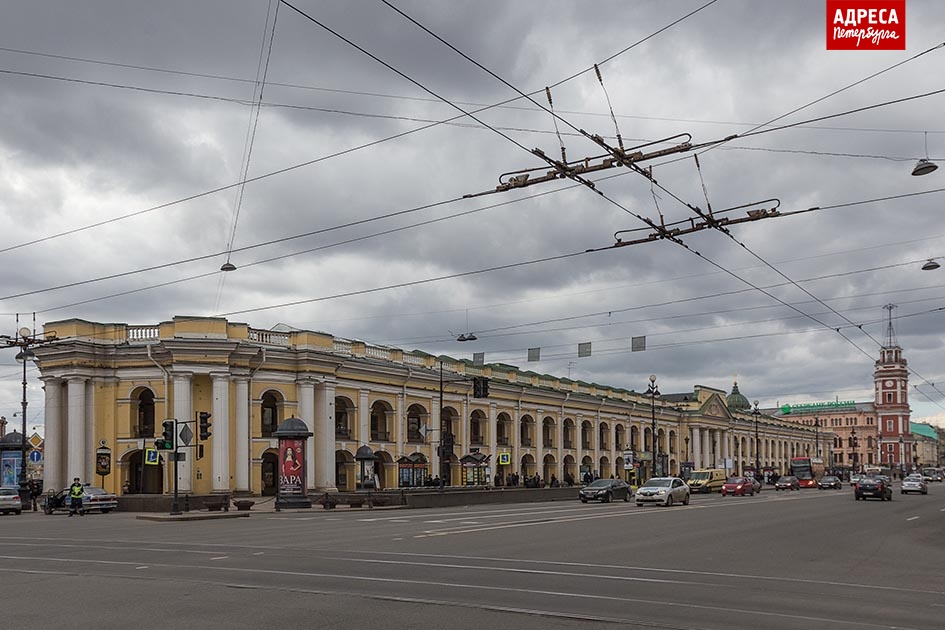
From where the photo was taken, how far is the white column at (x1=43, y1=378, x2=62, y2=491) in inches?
2285

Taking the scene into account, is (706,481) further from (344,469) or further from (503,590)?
(503,590)

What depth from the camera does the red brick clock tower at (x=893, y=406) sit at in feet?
605

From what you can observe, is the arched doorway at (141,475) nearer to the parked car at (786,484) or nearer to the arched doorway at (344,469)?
the arched doorway at (344,469)

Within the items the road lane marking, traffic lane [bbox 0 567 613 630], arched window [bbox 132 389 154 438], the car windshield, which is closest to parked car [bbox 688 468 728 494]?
the car windshield

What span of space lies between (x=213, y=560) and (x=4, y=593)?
5.34 metres

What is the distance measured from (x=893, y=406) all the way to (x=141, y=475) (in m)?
165

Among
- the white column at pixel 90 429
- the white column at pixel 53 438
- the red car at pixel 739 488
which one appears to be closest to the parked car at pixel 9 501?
the white column at pixel 90 429

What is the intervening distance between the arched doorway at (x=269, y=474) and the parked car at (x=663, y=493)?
2539 centimetres

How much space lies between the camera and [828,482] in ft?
286

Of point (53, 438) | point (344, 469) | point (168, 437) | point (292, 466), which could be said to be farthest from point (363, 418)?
point (168, 437)

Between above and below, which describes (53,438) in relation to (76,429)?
below

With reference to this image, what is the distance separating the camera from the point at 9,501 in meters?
46.9

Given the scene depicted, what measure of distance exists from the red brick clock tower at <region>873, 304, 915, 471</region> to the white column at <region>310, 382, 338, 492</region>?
149 m

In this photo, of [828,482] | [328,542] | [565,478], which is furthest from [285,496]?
[828,482]
